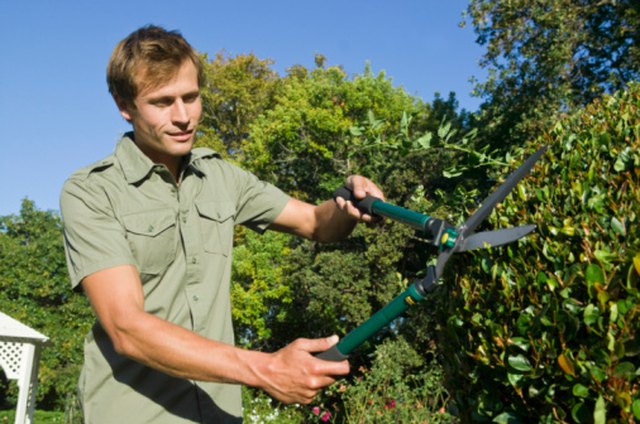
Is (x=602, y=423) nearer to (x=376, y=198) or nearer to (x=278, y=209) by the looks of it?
(x=376, y=198)

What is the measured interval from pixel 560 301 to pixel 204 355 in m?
1.13

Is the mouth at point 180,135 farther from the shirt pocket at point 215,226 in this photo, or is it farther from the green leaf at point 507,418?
the green leaf at point 507,418

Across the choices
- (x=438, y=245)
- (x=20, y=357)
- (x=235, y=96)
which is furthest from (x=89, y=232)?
(x=235, y=96)

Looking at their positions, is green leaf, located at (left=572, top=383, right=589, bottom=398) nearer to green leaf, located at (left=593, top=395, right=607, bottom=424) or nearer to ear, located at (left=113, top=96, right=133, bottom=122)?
green leaf, located at (left=593, top=395, right=607, bottom=424)

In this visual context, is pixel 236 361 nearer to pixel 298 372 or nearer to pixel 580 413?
pixel 298 372

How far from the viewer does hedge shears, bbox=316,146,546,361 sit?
205cm

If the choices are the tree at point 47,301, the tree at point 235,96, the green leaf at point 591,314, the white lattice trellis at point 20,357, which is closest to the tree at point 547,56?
the white lattice trellis at point 20,357

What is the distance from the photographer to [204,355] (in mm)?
2186

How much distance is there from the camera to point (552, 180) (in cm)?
236

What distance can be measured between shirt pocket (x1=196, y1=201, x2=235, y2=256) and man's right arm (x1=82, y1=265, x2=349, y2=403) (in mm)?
637

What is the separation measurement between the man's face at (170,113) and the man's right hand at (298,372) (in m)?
1.16

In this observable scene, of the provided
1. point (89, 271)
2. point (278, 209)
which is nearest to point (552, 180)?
point (278, 209)

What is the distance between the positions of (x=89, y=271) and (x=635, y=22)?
16.3 metres

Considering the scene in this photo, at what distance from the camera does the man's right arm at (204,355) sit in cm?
212
